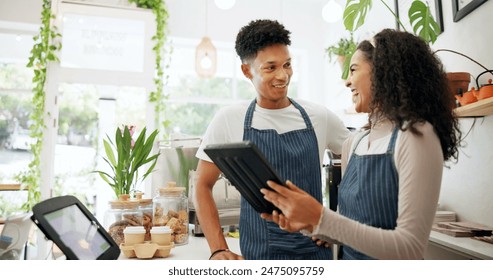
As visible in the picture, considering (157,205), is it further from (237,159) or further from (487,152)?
(487,152)

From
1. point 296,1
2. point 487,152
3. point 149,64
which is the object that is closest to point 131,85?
point 149,64

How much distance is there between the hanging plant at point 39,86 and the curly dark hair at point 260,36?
3.43 m

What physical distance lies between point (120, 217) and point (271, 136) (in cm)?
75

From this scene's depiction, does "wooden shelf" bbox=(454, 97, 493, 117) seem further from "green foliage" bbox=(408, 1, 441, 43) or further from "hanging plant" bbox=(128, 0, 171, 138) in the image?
"hanging plant" bbox=(128, 0, 171, 138)

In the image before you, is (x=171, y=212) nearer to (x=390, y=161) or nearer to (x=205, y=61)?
(x=390, y=161)

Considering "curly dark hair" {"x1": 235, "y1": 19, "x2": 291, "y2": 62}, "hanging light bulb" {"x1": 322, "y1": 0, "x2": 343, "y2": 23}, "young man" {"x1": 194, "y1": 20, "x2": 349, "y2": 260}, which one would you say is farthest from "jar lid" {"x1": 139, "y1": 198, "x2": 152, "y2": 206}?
"hanging light bulb" {"x1": 322, "y1": 0, "x2": 343, "y2": 23}

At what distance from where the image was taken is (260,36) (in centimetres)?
129

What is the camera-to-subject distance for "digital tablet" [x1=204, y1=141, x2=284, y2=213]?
2.57ft

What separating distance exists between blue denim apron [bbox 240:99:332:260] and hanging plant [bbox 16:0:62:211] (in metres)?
3.39

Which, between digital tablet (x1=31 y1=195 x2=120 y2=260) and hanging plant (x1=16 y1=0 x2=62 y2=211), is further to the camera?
hanging plant (x1=16 y1=0 x2=62 y2=211)

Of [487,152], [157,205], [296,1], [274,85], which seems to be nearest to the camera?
[274,85]

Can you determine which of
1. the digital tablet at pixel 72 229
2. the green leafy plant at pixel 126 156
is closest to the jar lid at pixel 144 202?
the green leafy plant at pixel 126 156
